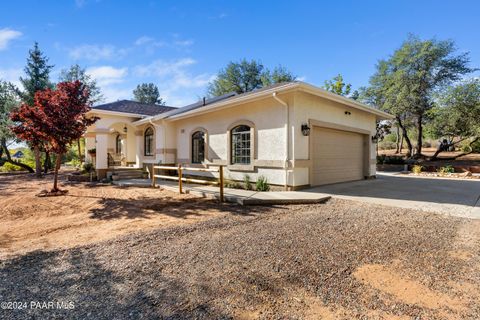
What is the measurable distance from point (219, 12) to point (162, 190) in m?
8.00

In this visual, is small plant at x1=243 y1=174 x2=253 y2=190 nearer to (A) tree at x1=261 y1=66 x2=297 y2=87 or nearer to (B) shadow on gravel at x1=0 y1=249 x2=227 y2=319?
(B) shadow on gravel at x1=0 y1=249 x2=227 y2=319

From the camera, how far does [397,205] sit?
6566 millimetres

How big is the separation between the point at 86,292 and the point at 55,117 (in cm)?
826

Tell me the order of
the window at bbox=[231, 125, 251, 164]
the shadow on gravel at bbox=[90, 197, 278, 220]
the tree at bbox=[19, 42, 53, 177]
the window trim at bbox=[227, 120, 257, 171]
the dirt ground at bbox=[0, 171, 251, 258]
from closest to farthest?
1. the dirt ground at bbox=[0, 171, 251, 258]
2. the shadow on gravel at bbox=[90, 197, 278, 220]
3. the window trim at bbox=[227, 120, 257, 171]
4. the window at bbox=[231, 125, 251, 164]
5. the tree at bbox=[19, 42, 53, 177]

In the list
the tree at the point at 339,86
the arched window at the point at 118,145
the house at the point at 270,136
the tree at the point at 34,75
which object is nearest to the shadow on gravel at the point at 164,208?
the house at the point at 270,136

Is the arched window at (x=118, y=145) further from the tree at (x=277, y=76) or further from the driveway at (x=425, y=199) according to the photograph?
the tree at (x=277, y=76)

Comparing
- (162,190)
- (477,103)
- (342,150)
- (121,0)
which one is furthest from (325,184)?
(477,103)

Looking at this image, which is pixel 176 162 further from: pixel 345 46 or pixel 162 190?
pixel 345 46

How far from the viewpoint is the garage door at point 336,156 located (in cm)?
959

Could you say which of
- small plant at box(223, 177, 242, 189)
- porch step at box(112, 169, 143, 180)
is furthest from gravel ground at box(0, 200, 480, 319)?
porch step at box(112, 169, 143, 180)

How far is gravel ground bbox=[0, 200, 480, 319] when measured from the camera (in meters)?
2.37

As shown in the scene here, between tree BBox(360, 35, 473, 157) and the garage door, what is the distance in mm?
11324

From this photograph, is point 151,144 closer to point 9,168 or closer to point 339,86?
point 9,168

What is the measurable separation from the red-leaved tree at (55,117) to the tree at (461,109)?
73.9 feet
